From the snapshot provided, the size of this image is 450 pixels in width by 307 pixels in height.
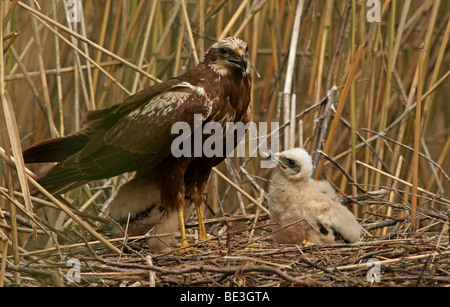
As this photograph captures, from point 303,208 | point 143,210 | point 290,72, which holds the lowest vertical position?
point 143,210

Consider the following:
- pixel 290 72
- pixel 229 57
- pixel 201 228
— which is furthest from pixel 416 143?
pixel 201 228

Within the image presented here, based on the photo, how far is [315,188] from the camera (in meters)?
3.25

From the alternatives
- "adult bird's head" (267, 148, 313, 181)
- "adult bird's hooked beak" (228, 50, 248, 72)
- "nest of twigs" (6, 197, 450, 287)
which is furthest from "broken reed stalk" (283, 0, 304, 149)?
"nest of twigs" (6, 197, 450, 287)

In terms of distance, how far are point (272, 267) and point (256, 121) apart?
216cm

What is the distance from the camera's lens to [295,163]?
10.6 ft

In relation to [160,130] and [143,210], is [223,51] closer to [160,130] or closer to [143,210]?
[160,130]

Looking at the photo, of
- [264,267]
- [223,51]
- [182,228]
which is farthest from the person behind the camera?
[182,228]

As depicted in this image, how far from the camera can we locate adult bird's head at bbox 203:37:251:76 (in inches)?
124

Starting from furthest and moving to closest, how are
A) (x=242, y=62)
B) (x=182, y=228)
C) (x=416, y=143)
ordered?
(x=182, y=228), (x=242, y=62), (x=416, y=143)

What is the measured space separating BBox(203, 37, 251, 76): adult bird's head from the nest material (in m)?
0.98

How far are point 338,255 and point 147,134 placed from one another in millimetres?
1200

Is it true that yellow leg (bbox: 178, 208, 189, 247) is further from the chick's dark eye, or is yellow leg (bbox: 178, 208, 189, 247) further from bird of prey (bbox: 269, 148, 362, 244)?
the chick's dark eye

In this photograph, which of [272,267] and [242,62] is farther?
[242,62]

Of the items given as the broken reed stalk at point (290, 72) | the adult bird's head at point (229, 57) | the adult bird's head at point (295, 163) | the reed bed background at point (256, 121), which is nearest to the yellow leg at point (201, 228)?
the reed bed background at point (256, 121)
